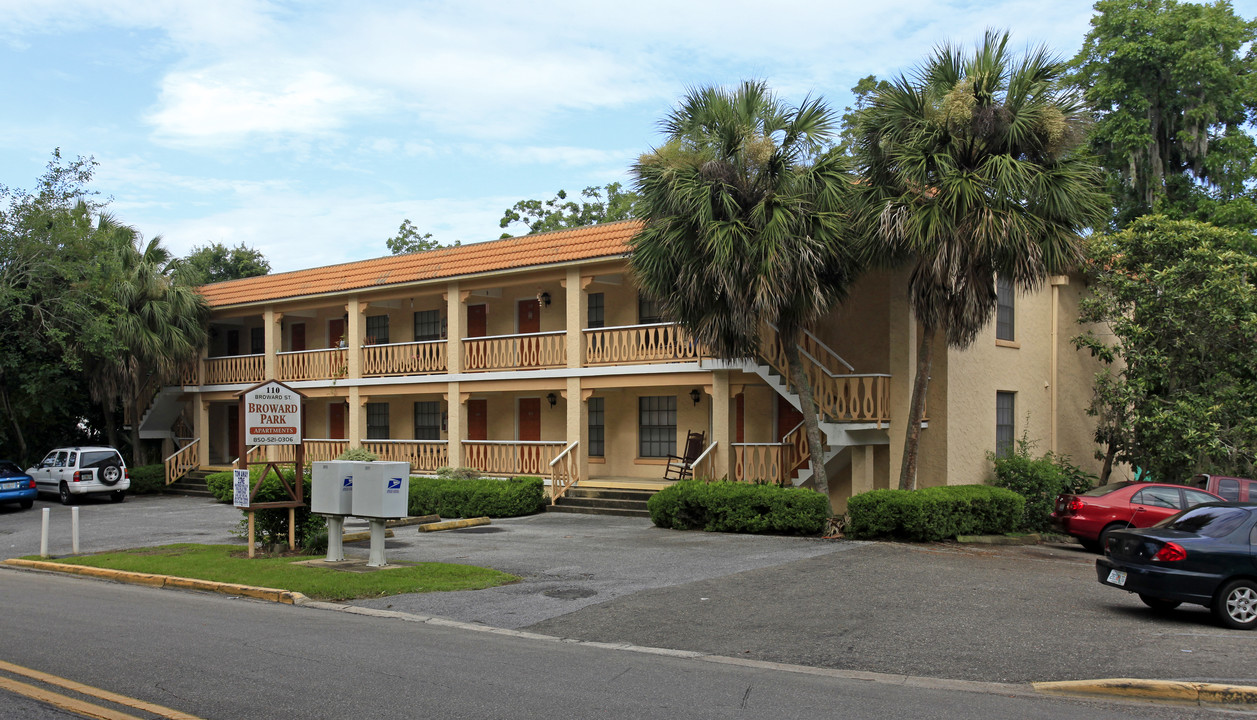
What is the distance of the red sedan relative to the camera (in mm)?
16578

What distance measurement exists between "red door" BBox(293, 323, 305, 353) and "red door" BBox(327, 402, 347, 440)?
2.33 m

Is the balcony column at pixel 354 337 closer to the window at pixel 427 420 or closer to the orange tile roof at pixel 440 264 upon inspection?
the orange tile roof at pixel 440 264


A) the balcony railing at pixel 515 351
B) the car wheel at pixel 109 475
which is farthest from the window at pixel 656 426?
the car wheel at pixel 109 475

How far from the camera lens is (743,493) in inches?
686

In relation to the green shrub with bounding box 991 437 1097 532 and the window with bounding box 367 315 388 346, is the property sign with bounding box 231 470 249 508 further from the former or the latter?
the window with bounding box 367 315 388 346

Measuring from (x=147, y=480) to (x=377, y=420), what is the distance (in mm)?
6904

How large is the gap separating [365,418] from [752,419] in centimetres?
1199

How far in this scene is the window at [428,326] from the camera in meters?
27.8

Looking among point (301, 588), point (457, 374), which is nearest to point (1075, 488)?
point (457, 374)

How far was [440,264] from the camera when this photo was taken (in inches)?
997

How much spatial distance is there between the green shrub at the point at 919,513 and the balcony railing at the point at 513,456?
8.78 metres

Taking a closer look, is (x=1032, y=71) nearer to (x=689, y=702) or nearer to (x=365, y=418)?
(x=689, y=702)

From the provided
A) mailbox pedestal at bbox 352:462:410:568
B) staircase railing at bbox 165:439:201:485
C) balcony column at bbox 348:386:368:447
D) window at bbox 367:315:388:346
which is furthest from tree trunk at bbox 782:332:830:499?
staircase railing at bbox 165:439:201:485

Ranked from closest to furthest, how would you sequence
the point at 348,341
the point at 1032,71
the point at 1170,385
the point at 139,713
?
1. the point at 139,713
2. the point at 1032,71
3. the point at 1170,385
4. the point at 348,341
